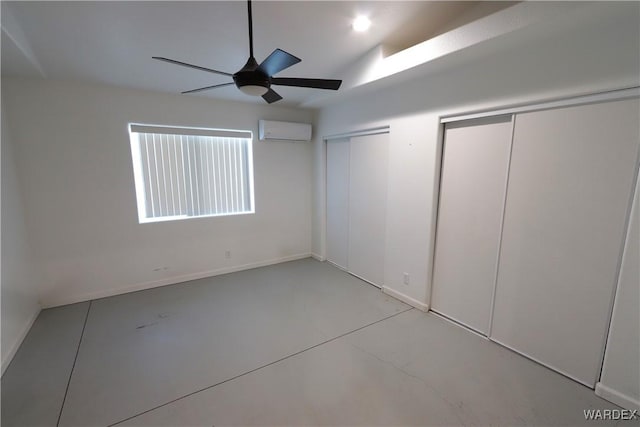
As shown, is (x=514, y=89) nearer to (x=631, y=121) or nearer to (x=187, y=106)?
(x=631, y=121)

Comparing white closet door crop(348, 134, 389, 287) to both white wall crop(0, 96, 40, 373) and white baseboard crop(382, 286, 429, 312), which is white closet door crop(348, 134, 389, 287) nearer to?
white baseboard crop(382, 286, 429, 312)

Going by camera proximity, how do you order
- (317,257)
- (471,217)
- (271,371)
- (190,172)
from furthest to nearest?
(317,257) → (190,172) → (471,217) → (271,371)

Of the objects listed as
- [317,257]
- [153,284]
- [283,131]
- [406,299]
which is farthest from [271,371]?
[283,131]

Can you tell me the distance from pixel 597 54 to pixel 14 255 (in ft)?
16.1

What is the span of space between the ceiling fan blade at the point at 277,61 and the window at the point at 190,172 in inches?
A: 92.9

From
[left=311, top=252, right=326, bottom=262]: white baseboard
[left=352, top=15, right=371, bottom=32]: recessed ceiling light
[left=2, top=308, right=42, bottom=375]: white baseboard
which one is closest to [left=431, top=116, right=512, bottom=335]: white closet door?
[left=352, top=15, right=371, bottom=32]: recessed ceiling light

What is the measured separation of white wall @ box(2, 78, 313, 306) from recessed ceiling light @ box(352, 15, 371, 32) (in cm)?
207

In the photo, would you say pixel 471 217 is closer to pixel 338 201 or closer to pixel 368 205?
pixel 368 205

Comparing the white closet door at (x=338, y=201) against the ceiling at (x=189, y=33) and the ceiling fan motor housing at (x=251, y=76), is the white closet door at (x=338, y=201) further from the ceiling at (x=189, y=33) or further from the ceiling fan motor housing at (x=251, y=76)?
the ceiling fan motor housing at (x=251, y=76)

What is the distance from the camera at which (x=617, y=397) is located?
5.82 feet

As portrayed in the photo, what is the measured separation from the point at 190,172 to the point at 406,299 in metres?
3.30

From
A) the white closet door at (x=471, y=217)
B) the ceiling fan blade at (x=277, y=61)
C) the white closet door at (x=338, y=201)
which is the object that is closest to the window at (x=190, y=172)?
the white closet door at (x=338, y=201)

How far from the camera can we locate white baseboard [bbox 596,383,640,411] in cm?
172

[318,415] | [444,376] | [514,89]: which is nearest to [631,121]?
[514,89]
